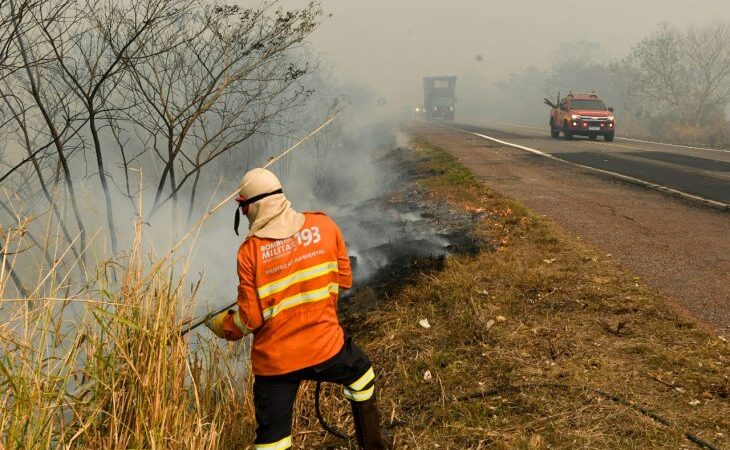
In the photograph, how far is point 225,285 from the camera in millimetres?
13578

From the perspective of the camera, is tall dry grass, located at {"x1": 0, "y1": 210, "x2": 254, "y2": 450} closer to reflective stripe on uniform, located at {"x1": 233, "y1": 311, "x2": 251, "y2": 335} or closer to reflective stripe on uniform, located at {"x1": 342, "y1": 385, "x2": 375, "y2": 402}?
reflective stripe on uniform, located at {"x1": 233, "y1": 311, "x2": 251, "y2": 335}

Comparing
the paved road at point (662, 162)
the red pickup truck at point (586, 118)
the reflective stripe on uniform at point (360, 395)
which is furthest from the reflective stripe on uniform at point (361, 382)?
the red pickup truck at point (586, 118)

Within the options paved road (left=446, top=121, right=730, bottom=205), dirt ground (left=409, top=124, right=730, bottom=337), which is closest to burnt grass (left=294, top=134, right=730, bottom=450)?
dirt ground (left=409, top=124, right=730, bottom=337)

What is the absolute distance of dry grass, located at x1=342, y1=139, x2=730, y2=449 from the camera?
329 centimetres

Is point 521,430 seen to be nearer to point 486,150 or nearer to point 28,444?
point 28,444

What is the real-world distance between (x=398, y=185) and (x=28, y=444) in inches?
506

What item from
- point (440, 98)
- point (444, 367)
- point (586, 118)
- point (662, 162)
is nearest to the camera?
point (444, 367)

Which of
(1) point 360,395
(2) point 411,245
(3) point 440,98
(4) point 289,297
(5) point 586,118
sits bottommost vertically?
(2) point 411,245

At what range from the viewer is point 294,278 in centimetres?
263

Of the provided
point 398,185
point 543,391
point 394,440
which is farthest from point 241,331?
point 398,185

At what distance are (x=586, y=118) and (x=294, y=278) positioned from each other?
22093 millimetres

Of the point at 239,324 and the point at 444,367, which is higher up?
the point at 239,324

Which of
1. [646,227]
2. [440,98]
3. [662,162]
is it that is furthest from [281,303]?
[440,98]

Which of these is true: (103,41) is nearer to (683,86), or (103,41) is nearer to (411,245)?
(411,245)
